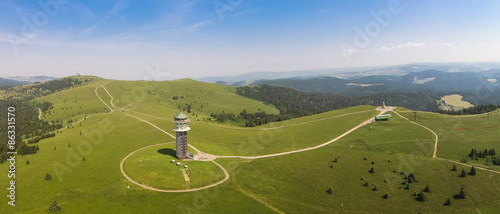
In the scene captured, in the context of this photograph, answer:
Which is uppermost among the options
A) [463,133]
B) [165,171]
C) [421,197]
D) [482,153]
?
[463,133]

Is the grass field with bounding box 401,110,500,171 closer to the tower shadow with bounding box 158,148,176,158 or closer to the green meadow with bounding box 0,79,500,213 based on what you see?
the green meadow with bounding box 0,79,500,213

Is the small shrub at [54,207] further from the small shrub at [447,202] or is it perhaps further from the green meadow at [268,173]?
the small shrub at [447,202]

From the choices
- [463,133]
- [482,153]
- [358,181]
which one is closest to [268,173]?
[358,181]

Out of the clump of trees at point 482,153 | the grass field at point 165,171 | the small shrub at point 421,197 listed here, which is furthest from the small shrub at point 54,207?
the clump of trees at point 482,153

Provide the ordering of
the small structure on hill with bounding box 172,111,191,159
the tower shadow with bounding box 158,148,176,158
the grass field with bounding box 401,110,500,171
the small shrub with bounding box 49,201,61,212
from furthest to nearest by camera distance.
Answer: the grass field with bounding box 401,110,500,171, the tower shadow with bounding box 158,148,176,158, the small structure on hill with bounding box 172,111,191,159, the small shrub with bounding box 49,201,61,212

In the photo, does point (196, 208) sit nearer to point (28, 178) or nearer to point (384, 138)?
point (28, 178)

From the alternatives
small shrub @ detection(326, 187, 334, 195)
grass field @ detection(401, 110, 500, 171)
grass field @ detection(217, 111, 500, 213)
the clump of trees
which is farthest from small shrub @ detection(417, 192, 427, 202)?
the clump of trees

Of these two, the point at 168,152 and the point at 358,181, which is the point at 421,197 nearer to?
the point at 358,181

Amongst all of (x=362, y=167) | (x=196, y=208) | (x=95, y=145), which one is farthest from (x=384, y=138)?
(x=95, y=145)
